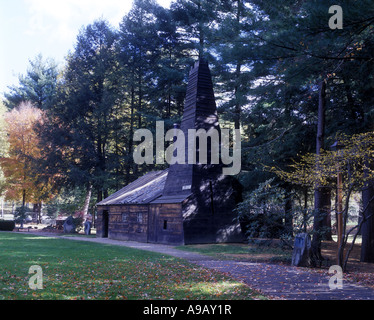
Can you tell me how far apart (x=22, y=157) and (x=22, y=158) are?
458 millimetres

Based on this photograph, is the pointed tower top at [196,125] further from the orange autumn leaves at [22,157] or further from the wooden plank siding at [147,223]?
the orange autumn leaves at [22,157]

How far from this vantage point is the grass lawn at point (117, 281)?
715 cm

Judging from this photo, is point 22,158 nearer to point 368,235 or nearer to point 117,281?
point 117,281

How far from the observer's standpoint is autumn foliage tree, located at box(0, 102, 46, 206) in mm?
39312

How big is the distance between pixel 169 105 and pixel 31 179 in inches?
658

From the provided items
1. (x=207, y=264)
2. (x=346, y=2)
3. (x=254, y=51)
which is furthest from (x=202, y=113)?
(x=346, y=2)

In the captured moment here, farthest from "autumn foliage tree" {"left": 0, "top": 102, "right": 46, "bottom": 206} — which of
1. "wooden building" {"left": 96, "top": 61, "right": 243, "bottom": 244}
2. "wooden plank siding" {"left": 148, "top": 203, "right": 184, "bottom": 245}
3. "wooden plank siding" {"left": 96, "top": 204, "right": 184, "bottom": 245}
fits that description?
"wooden plank siding" {"left": 148, "top": 203, "right": 184, "bottom": 245}

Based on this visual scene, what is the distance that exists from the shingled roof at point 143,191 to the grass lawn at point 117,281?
10.5 m

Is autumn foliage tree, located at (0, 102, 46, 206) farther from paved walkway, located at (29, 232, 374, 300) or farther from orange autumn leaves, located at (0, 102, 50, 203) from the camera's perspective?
paved walkway, located at (29, 232, 374, 300)

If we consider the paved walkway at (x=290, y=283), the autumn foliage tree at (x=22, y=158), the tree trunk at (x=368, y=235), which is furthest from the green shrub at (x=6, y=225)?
the tree trunk at (x=368, y=235)

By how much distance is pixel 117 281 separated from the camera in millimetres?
8664

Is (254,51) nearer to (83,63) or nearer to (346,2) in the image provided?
(346,2)

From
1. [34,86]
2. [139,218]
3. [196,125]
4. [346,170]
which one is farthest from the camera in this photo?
[34,86]

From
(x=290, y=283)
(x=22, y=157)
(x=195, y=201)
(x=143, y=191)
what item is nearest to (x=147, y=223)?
(x=143, y=191)
